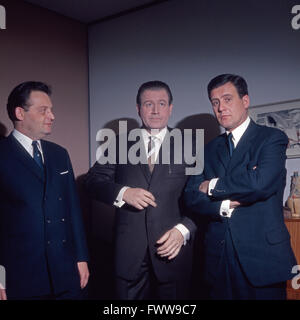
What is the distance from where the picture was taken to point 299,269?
2.14 metres

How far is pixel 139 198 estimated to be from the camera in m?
2.08

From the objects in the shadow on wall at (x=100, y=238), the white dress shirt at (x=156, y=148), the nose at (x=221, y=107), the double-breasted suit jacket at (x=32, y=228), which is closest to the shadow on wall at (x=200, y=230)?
the shadow on wall at (x=100, y=238)

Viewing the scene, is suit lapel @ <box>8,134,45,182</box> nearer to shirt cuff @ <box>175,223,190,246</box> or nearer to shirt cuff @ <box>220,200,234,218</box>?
shirt cuff @ <box>175,223,190,246</box>

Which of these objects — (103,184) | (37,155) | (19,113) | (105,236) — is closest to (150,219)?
(103,184)

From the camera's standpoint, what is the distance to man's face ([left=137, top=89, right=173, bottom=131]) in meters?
2.34

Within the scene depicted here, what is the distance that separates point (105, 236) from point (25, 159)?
191 centimetres

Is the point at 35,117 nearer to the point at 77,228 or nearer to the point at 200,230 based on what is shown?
the point at 77,228

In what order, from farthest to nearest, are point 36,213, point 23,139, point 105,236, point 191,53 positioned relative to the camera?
point 105,236 < point 191,53 < point 23,139 < point 36,213

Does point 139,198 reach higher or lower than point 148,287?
higher

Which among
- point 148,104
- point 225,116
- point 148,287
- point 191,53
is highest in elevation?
point 191,53

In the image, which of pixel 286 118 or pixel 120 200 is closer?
pixel 120 200

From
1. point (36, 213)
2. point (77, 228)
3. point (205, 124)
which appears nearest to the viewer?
point (36, 213)

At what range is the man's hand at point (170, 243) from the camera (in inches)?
82.4

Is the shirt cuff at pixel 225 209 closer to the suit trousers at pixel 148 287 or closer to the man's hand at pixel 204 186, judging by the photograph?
the man's hand at pixel 204 186
